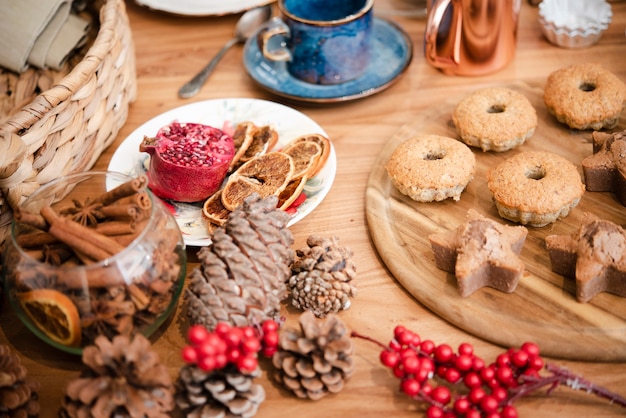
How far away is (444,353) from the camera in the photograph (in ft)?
2.94

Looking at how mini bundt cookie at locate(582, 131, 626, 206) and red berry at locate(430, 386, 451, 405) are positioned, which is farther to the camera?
→ mini bundt cookie at locate(582, 131, 626, 206)

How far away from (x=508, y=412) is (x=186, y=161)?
2.21 feet

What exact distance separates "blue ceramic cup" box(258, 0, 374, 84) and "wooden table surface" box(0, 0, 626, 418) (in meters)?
0.08

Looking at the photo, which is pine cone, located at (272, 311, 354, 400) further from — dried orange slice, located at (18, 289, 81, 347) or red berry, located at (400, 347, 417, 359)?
dried orange slice, located at (18, 289, 81, 347)

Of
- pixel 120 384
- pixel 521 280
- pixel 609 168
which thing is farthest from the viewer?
pixel 609 168

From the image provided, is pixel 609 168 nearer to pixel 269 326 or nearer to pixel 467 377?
pixel 467 377

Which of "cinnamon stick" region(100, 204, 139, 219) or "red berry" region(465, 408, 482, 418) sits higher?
"cinnamon stick" region(100, 204, 139, 219)

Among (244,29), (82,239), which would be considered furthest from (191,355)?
(244,29)

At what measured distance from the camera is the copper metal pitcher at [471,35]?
137 cm

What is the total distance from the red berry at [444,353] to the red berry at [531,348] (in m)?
0.10

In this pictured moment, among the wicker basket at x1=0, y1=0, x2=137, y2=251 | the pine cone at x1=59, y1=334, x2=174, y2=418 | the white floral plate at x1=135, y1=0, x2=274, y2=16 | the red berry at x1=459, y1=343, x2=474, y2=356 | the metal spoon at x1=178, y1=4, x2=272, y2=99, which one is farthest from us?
the white floral plate at x1=135, y1=0, x2=274, y2=16

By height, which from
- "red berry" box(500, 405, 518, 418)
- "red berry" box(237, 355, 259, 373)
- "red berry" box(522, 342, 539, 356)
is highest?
"red berry" box(237, 355, 259, 373)

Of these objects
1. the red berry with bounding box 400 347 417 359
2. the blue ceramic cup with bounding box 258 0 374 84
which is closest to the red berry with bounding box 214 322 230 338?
the red berry with bounding box 400 347 417 359

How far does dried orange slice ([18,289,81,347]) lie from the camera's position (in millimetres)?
849
